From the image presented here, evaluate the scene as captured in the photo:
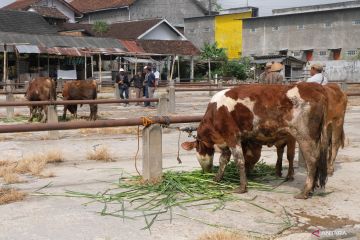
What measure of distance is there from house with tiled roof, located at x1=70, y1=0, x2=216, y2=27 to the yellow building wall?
5.84 m

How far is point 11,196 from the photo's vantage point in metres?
6.46

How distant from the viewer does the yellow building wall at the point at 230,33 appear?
62094mm

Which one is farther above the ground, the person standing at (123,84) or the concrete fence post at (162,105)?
the person standing at (123,84)

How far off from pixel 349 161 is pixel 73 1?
208 feet

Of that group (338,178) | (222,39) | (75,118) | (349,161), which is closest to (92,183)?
(338,178)

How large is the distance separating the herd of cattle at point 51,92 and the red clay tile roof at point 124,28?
104 feet

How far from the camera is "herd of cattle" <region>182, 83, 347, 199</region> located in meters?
6.52

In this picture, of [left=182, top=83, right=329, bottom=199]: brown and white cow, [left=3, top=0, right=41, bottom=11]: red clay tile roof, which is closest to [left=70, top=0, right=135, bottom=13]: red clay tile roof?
[left=3, top=0, right=41, bottom=11]: red clay tile roof

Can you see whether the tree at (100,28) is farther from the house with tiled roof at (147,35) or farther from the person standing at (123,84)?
the person standing at (123,84)

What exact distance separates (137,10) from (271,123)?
189 feet

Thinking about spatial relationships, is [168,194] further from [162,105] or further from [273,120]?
[162,105]

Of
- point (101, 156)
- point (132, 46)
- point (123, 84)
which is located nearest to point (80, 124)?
point (101, 156)

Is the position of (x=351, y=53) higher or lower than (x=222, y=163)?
higher

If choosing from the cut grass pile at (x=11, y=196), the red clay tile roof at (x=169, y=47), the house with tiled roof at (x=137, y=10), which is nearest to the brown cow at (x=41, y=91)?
the cut grass pile at (x=11, y=196)
